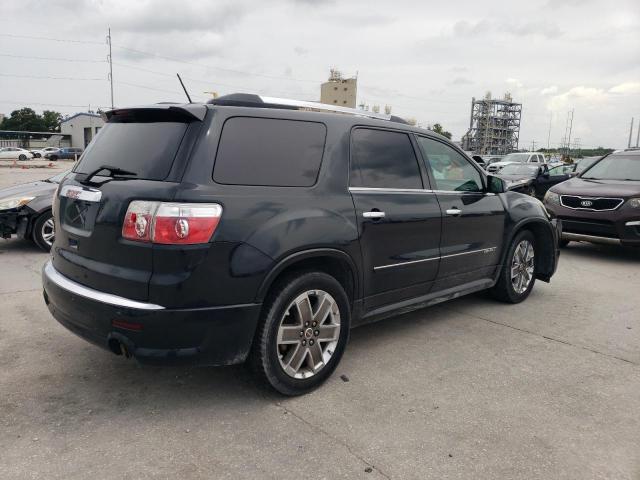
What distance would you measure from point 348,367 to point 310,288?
87 centimetres

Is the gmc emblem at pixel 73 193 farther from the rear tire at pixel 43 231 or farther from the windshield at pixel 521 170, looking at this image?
the windshield at pixel 521 170

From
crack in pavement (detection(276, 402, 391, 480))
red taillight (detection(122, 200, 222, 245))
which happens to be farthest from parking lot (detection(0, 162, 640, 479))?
red taillight (detection(122, 200, 222, 245))

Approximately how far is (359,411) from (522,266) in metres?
3.16

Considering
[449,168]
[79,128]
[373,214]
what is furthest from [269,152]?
[79,128]

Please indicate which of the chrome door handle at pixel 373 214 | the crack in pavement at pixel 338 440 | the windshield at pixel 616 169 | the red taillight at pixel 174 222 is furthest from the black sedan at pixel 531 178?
the red taillight at pixel 174 222

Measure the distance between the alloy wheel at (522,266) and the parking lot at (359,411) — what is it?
786 millimetres

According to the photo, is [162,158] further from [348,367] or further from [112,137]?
[348,367]

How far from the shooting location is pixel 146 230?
111 inches

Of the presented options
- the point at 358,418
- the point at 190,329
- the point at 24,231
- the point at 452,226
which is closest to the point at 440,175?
the point at 452,226

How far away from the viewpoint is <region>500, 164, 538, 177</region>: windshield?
17.2m

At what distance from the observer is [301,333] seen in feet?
10.9

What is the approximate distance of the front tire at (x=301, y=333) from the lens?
3.15 m

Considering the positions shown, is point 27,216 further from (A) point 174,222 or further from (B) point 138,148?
(A) point 174,222

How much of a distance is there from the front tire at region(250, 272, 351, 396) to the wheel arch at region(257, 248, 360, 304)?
0.07 metres
